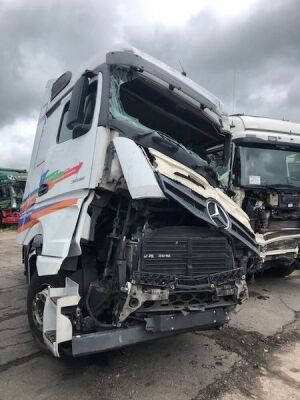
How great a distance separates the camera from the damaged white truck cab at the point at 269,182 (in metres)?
7.17

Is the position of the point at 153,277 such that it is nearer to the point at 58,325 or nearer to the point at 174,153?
the point at 58,325

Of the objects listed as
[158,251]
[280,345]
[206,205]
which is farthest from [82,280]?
[280,345]

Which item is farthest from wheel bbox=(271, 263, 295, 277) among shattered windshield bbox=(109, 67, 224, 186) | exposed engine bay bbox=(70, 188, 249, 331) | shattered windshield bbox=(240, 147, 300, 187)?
exposed engine bay bbox=(70, 188, 249, 331)

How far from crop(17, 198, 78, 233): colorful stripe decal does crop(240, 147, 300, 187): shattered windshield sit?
3.58 metres

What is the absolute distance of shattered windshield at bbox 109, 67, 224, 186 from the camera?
413 cm

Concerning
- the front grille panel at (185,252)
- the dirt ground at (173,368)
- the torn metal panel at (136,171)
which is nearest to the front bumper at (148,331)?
the front grille panel at (185,252)

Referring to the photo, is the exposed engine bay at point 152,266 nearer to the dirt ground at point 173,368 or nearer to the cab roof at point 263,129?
the dirt ground at point 173,368

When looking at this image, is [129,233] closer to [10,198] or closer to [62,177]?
[62,177]

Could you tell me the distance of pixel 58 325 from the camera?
3547 millimetres

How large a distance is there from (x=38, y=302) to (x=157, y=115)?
2.45 meters

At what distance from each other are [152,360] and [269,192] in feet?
12.9

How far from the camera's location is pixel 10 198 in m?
22.7

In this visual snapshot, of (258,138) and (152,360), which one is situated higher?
(258,138)

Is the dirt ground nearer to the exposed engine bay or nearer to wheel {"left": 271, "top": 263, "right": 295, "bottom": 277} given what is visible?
the exposed engine bay
